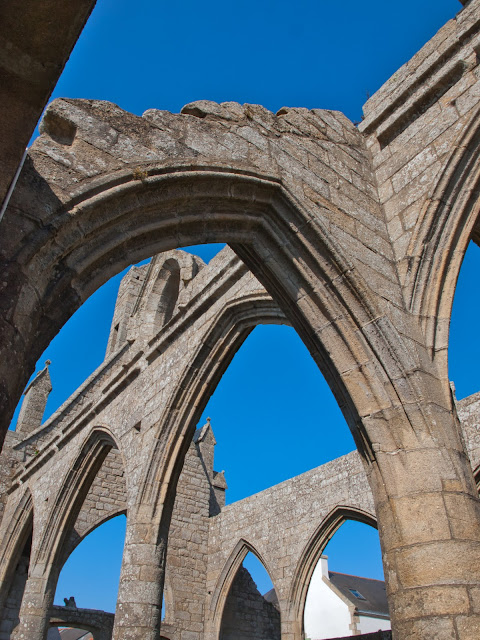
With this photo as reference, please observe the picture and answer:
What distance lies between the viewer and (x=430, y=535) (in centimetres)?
273

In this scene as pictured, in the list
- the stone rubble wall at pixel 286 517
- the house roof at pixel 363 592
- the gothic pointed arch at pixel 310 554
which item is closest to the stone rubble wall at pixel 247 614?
the stone rubble wall at pixel 286 517

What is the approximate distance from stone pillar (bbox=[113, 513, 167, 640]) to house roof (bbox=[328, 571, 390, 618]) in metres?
19.3

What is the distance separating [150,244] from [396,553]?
83.5 inches

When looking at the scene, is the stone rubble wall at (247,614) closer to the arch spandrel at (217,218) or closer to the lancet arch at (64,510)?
the lancet arch at (64,510)

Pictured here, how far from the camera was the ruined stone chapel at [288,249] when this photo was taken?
7.42 feet

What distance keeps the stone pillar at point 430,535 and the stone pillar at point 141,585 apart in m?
3.10

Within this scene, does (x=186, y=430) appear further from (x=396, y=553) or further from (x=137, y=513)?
(x=396, y=553)

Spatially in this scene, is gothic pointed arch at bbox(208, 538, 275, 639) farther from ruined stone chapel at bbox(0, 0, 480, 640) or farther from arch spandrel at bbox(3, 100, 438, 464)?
arch spandrel at bbox(3, 100, 438, 464)

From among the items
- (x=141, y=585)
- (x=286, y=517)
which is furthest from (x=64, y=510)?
(x=286, y=517)

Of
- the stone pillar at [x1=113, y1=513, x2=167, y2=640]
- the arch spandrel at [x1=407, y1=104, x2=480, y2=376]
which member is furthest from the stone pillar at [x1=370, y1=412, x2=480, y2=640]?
the stone pillar at [x1=113, y1=513, x2=167, y2=640]

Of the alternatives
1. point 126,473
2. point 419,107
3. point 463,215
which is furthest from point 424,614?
point 126,473

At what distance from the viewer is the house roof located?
22031 mm

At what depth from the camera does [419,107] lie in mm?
4574

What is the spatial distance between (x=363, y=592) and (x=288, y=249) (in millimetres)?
24006
